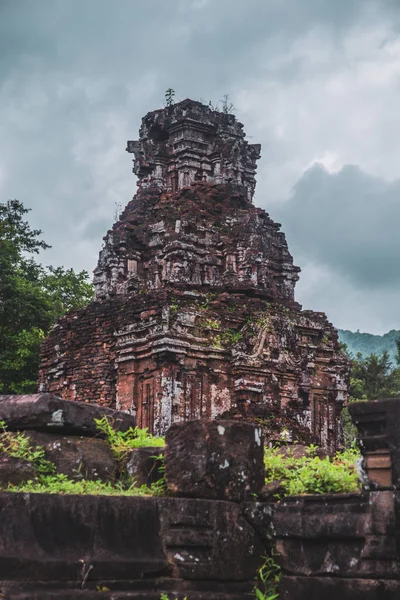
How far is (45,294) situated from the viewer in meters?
29.5

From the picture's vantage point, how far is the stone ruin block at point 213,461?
5887mm

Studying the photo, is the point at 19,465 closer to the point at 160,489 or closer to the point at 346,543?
the point at 160,489

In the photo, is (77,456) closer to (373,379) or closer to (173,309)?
(173,309)

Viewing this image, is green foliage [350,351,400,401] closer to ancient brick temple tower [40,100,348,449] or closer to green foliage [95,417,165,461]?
ancient brick temple tower [40,100,348,449]

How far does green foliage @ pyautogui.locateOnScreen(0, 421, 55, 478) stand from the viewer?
612 cm

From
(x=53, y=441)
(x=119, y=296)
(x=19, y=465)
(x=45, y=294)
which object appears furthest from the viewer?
(x=45, y=294)

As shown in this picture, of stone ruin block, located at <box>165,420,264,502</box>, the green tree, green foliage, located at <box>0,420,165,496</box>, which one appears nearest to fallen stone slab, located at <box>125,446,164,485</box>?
green foliage, located at <box>0,420,165,496</box>

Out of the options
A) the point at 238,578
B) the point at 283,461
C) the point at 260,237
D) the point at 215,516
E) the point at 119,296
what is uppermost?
the point at 260,237

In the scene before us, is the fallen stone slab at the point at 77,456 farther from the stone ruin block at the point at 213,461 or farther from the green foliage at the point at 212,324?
the green foliage at the point at 212,324

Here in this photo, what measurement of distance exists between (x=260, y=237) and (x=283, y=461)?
1322cm

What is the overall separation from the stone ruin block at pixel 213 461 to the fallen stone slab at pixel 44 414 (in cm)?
84

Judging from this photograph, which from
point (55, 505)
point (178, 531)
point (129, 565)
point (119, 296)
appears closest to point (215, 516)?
point (178, 531)

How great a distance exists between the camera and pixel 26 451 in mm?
6219

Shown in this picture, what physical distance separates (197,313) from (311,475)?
11238 millimetres
